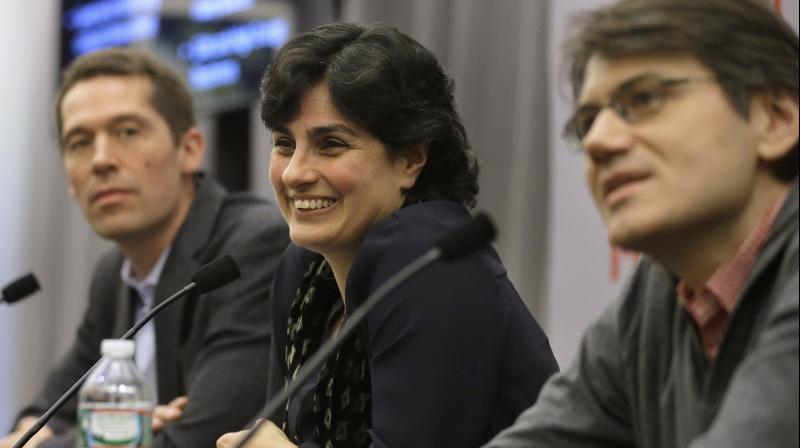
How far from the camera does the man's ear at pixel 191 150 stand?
3008 mm

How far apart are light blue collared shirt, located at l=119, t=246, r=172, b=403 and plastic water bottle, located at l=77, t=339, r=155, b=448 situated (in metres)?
1.10

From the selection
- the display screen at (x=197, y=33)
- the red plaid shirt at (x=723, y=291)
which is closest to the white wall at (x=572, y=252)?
the red plaid shirt at (x=723, y=291)

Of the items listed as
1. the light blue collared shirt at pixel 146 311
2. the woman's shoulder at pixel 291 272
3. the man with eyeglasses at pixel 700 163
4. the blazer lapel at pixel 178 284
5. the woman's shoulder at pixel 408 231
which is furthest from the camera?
the light blue collared shirt at pixel 146 311

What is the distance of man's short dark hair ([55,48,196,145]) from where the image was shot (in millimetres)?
3025

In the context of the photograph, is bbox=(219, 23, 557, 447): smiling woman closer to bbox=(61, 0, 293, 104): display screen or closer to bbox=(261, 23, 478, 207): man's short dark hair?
bbox=(261, 23, 478, 207): man's short dark hair

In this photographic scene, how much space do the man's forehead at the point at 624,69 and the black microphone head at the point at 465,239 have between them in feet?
0.60

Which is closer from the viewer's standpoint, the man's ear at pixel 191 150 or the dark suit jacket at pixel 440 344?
the dark suit jacket at pixel 440 344

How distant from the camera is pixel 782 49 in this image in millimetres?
1334

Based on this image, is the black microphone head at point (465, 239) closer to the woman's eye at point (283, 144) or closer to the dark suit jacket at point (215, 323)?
the woman's eye at point (283, 144)

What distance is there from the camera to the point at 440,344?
1.81 meters

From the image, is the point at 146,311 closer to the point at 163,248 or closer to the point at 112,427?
the point at 163,248

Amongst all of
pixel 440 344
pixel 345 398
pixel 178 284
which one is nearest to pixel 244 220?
pixel 178 284

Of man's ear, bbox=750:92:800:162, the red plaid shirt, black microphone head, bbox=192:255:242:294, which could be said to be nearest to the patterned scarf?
black microphone head, bbox=192:255:242:294

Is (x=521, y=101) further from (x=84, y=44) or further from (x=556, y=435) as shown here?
(x=84, y=44)
